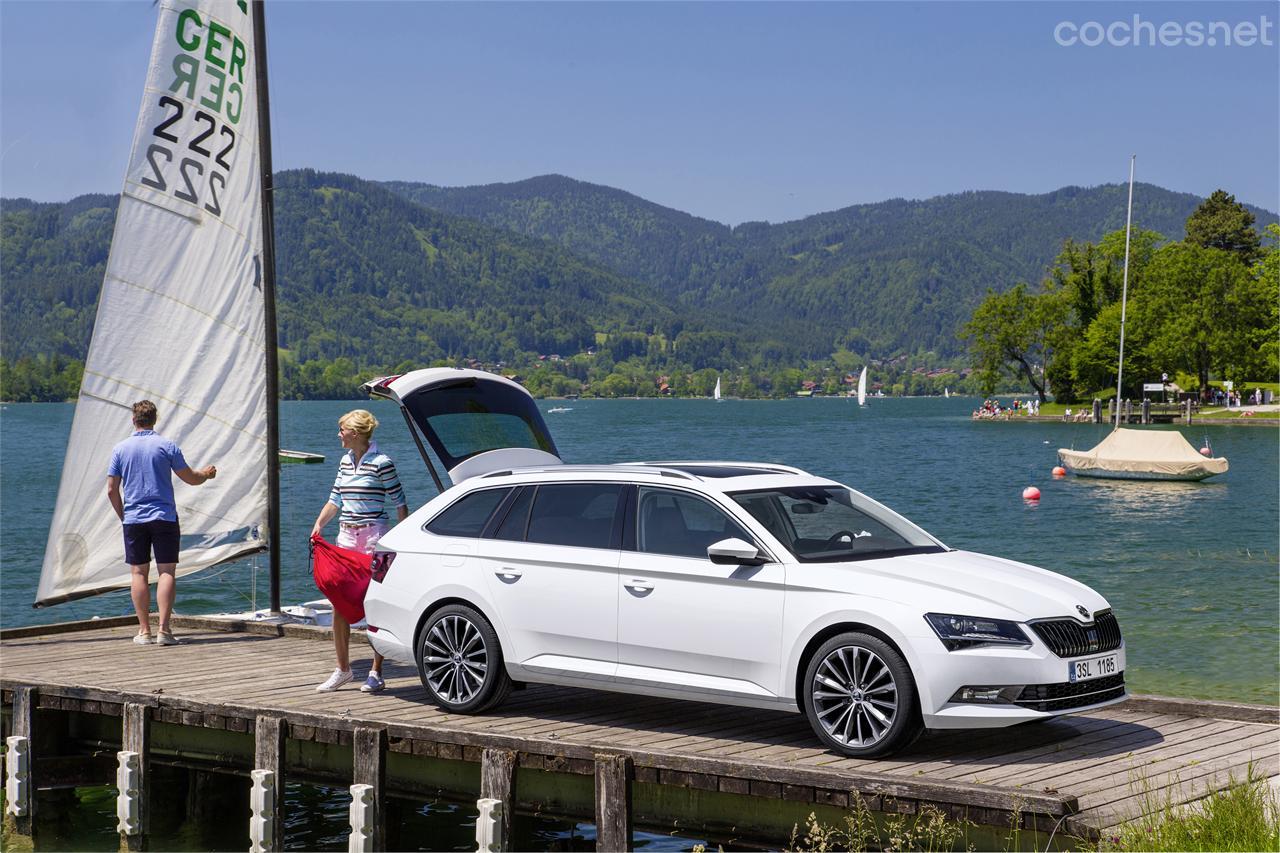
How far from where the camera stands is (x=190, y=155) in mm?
14906

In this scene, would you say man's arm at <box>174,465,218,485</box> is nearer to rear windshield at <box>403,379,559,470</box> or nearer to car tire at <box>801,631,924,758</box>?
rear windshield at <box>403,379,559,470</box>

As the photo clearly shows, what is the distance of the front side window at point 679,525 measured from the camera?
942 cm

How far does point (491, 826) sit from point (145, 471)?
238 inches

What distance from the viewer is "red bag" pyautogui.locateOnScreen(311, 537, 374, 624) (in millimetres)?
10992

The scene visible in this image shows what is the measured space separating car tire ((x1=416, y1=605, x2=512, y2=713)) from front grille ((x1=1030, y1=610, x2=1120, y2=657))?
374 centimetres

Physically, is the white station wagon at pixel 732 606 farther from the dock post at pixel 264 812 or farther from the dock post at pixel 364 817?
the dock post at pixel 264 812

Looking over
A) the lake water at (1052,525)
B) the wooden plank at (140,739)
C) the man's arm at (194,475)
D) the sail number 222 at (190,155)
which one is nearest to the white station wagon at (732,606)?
the wooden plank at (140,739)

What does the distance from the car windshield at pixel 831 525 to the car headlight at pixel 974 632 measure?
91cm

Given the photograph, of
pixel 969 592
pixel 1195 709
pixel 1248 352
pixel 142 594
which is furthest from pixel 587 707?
pixel 1248 352

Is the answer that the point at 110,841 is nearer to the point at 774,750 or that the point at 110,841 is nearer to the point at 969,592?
the point at 774,750

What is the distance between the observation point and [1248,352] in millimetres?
123062

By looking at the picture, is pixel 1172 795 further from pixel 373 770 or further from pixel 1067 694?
pixel 373 770

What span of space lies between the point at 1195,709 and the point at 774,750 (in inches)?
132

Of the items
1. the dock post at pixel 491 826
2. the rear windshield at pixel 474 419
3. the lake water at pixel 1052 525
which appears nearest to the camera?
the dock post at pixel 491 826
